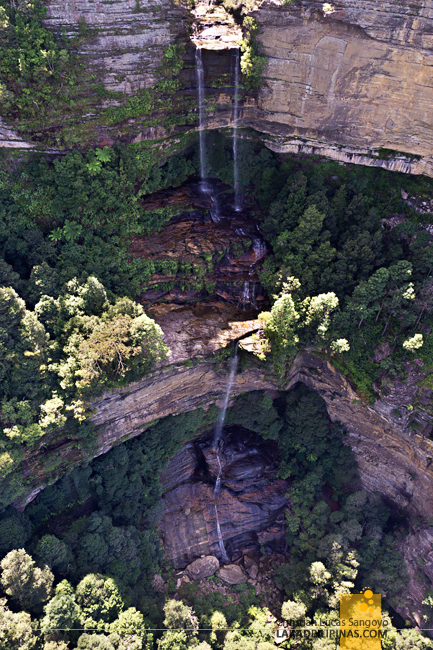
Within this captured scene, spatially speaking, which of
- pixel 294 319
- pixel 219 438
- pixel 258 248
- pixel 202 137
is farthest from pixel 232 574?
pixel 202 137

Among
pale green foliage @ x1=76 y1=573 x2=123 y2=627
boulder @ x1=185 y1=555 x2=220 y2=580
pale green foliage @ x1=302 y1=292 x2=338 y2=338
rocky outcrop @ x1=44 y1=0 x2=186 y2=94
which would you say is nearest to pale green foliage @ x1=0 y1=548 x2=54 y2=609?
pale green foliage @ x1=76 y1=573 x2=123 y2=627

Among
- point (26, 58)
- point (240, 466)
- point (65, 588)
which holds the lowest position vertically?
point (240, 466)

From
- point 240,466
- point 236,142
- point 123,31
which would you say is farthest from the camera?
point 240,466

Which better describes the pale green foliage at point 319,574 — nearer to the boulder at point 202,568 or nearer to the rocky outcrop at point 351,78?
the boulder at point 202,568

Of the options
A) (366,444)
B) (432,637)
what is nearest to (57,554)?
(366,444)

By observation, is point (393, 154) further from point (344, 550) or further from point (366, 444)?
point (344, 550)

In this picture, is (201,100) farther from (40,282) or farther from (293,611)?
(293,611)
